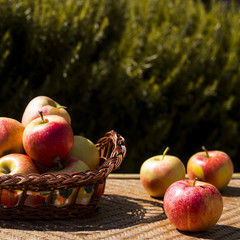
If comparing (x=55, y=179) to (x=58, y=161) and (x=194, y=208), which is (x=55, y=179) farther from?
(x=194, y=208)

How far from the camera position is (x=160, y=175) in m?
1.62

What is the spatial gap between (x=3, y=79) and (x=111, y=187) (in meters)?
1.14

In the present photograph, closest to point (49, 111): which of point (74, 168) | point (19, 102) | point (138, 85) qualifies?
point (74, 168)

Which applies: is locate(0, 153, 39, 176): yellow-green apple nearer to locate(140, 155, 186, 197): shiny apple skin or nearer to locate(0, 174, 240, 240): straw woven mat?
locate(0, 174, 240, 240): straw woven mat

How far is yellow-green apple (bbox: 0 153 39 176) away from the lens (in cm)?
126

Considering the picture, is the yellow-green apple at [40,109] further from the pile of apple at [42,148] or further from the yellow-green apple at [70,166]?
the yellow-green apple at [70,166]

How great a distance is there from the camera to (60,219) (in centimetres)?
128

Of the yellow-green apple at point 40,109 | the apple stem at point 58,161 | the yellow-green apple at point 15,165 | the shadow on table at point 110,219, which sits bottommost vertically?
the shadow on table at point 110,219

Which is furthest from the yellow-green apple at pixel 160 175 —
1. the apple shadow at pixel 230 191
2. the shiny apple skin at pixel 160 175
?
the apple shadow at pixel 230 191

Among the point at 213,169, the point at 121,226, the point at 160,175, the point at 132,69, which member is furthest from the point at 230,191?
the point at 132,69

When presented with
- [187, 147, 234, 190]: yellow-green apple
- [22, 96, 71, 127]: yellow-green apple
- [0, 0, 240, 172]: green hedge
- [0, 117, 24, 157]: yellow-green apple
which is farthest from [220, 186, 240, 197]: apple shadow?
[0, 0, 240, 172]: green hedge

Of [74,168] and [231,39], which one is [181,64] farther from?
[74,168]

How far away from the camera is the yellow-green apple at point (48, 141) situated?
1292mm

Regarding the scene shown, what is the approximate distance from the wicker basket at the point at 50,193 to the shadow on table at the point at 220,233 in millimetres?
298
